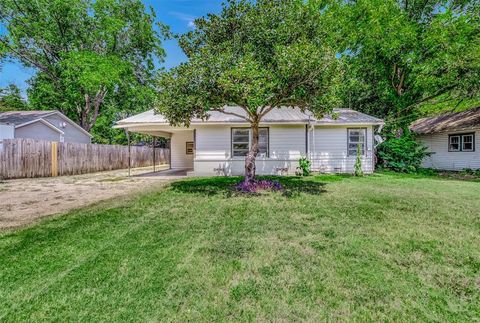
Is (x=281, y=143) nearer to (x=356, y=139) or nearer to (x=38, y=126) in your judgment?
(x=356, y=139)

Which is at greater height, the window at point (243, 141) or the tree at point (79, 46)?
the tree at point (79, 46)

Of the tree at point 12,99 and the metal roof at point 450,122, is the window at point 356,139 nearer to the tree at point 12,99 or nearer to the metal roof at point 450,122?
the metal roof at point 450,122

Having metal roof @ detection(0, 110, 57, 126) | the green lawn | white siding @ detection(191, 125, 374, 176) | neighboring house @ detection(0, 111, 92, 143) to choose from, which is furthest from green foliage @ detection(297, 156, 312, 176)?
metal roof @ detection(0, 110, 57, 126)

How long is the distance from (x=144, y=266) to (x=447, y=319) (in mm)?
3158

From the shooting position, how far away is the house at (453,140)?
46.8 ft

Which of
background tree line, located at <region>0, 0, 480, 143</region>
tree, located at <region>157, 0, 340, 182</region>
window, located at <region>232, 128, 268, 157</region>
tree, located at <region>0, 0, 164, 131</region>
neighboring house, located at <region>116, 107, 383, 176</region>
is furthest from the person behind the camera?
tree, located at <region>0, 0, 164, 131</region>

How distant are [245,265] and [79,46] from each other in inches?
1031

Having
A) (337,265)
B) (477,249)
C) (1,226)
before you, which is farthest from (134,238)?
(477,249)

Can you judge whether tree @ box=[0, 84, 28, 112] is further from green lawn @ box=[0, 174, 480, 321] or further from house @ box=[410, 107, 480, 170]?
house @ box=[410, 107, 480, 170]

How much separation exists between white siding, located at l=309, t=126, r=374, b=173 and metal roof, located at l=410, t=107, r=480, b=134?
632 centimetres

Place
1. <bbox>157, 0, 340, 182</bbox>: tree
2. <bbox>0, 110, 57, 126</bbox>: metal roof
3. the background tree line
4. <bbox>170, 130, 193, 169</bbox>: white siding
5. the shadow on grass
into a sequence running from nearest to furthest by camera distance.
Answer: <bbox>157, 0, 340, 182</bbox>: tree → the shadow on grass → the background tree line → <bbox>0, 110, 57, 126</bbox>: metal roof → <bbox>170, 130, 193, 169</bbox>: white siding

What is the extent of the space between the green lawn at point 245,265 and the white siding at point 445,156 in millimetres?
11353

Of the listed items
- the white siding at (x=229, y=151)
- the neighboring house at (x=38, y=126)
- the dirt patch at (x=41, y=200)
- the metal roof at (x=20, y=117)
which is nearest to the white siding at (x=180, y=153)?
the white siding at (x=229, y=151)

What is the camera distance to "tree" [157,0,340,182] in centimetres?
647
